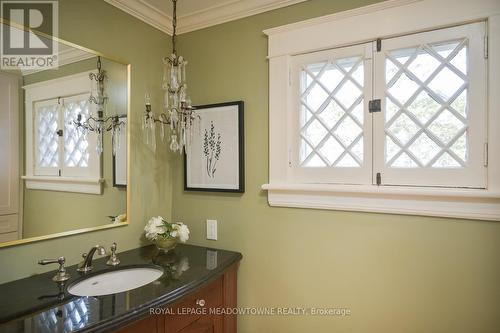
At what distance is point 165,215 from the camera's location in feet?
6.22

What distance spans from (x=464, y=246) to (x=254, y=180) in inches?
40.2

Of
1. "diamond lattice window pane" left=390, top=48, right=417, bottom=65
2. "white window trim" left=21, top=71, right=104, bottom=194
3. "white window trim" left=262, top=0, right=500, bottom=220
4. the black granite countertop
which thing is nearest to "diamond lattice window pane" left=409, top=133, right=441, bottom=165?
"white window trim" left=262, top=0, right=500, bottom=220

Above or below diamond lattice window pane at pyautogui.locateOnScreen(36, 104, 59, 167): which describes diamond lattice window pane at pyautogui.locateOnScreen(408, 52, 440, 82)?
above

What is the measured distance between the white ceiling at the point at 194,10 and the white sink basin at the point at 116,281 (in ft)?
4.66

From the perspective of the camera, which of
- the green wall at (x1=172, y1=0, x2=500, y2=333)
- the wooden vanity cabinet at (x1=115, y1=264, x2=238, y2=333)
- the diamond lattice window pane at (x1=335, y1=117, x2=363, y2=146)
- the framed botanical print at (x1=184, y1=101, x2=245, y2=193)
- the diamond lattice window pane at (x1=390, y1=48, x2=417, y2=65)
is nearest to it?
the wooden vanity cabinet at (x1=115, y1=264, x2=238, y2=333)

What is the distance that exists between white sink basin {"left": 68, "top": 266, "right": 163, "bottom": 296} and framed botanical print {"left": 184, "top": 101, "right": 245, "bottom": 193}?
1.93ft

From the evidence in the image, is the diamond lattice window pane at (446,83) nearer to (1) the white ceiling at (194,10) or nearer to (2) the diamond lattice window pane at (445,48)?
(2) the diamond lattice window pane at (445,48)

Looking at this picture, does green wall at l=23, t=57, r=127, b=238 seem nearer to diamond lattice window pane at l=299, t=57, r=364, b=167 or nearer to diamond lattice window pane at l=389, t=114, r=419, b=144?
diamond lattice window pane at l=299, t=57, r=364, b=167

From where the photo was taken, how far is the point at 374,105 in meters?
1.33

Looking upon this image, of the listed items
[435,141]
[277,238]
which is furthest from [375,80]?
[277,238]

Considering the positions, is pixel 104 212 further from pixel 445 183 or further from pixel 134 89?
pixel 445 183

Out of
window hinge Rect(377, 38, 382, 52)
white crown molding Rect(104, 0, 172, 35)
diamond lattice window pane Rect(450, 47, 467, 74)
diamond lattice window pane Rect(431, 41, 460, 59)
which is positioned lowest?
diamond lattice window pane Rect(450, 47, 467, 74)

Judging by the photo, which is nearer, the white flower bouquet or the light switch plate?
the white flower bouquet

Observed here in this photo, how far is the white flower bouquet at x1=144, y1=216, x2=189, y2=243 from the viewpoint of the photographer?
1.57m
